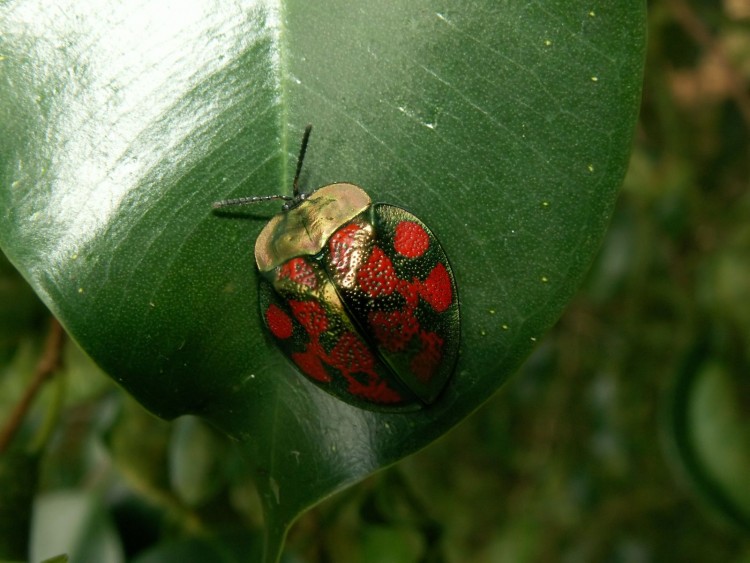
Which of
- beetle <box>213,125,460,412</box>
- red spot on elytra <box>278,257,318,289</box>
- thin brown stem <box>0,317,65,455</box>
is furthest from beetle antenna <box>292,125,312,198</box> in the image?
thin brown stem <box>0,317,65,455</box>

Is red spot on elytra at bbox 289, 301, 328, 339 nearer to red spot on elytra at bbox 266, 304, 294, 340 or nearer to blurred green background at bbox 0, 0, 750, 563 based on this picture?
red spot on elytra at bbox 266, 304, 294, 340

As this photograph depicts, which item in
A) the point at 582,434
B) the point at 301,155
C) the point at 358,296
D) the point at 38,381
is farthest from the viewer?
the point at 582,434

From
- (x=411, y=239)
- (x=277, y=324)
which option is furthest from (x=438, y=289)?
(x=277, y=324)

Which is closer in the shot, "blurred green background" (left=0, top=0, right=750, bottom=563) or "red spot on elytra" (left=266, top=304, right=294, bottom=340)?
"red spot on elytra" (left=266, top=304, right=294, bottom=340)

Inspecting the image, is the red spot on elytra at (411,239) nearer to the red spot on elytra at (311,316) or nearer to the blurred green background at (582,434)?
the red spot on elytra at (311,316)

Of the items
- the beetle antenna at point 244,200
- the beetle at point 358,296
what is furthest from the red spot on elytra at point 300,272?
the beetle antenna at point 244,200

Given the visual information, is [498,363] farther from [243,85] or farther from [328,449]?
[243,85]

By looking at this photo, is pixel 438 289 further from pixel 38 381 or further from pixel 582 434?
pixel 582 434
